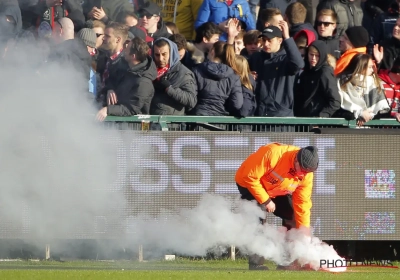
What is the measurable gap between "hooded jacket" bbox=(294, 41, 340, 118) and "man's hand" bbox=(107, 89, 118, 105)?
2.70 m

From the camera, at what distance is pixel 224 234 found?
11.9 meters

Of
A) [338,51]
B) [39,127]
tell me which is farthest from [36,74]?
[338,51]

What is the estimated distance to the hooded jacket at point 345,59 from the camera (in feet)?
44.7

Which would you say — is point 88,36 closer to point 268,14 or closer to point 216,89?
point 216,89

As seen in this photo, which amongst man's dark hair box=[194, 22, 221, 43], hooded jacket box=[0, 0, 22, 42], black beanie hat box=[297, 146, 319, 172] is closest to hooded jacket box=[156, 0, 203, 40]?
man's dark hair box=[194, 22, 221, 43]

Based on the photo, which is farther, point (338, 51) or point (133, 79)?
point (338, 51)

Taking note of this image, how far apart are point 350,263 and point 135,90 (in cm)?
381

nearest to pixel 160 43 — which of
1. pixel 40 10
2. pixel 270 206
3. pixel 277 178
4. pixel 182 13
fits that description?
pixel 40 10

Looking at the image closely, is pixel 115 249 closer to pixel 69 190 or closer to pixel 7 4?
pixel 69 190

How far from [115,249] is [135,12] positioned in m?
3.55

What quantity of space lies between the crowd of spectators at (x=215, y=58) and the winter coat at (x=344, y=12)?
55 centimetres

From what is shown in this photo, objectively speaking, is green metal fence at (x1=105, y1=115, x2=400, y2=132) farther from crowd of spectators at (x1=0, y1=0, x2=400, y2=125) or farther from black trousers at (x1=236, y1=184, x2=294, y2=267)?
black trousers at (x1=236, y1=184, x2=294, y2=267)

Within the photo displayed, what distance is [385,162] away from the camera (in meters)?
13.2

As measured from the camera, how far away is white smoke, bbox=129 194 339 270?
458 inches
